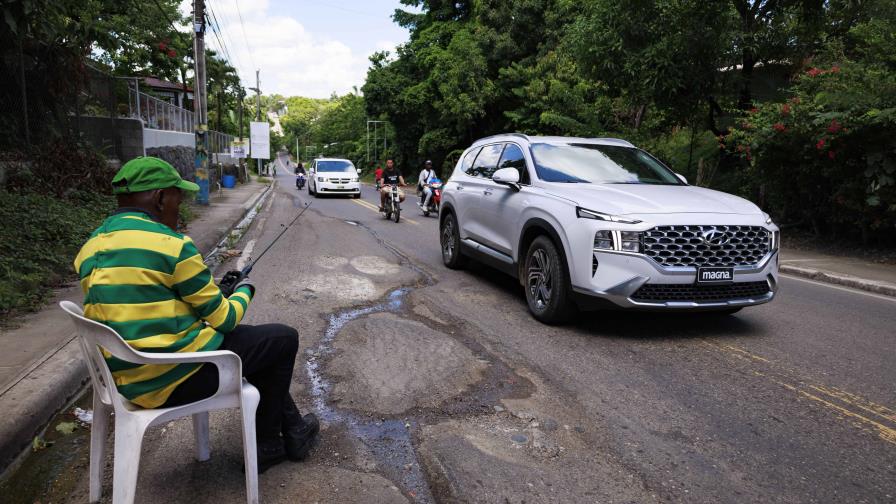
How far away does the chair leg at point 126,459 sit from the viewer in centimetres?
237

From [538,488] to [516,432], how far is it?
1.96 feet

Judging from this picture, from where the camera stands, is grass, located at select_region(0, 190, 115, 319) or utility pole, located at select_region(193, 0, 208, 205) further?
utility pole, located at select_region(193, 0, 208, 205)

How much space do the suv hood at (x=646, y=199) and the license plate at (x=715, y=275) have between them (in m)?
0.51

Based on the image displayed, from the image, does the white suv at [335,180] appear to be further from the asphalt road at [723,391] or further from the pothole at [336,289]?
the asphalt road at [723,391]

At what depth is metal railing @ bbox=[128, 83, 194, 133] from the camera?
17406 mm

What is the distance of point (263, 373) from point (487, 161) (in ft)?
18.2

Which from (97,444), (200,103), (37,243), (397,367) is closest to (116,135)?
(200,103)

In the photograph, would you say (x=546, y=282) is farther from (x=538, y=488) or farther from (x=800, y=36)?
(x=800, y=36)

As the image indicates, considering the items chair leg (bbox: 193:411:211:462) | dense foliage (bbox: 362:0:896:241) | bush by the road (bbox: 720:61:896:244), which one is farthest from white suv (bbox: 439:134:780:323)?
dense foliage (bbox: 362:0:896:241)

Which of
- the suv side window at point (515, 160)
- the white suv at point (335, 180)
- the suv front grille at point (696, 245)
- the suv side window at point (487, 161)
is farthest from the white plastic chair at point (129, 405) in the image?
the white suv at point (335, 180)

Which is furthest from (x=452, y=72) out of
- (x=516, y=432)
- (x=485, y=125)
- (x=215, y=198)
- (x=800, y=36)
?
(x=516, y=432)

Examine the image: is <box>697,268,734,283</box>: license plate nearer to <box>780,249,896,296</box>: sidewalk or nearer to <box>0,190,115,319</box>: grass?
<box>780,249,896,296</box>: sidewalk

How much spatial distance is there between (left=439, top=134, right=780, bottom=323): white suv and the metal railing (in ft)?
48.4

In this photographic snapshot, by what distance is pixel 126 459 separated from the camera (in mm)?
2385
